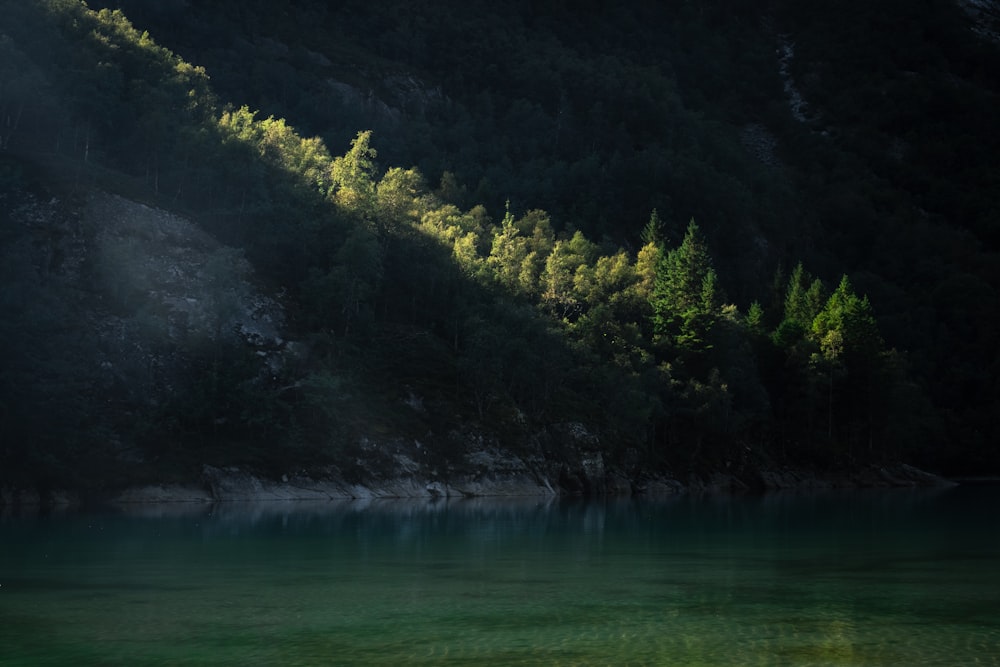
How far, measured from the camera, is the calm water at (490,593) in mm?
25219

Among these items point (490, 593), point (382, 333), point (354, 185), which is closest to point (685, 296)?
point (354, 185)

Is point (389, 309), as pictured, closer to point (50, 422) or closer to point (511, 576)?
point (50, 422)

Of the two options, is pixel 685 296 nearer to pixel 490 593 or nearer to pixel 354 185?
pixel 354 185

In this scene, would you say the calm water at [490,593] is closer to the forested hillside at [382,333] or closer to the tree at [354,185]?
the forested hillside at [382,333]

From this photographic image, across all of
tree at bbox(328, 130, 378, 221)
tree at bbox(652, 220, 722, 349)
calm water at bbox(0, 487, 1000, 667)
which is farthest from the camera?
tree at bbox(652, 220, 722, 349)

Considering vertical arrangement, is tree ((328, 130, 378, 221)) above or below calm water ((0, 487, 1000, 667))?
above

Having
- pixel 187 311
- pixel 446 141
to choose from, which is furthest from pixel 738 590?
pixel 446 141

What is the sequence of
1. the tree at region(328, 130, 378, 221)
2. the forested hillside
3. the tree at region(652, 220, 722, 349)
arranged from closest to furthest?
the forested hillside, the tree at region(328, 130, 378, 221), the tree at region(652, 220, 722, 349)

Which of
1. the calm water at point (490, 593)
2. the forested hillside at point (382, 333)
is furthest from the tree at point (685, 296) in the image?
the calm water at point (490, 593)

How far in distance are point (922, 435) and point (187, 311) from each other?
319ft

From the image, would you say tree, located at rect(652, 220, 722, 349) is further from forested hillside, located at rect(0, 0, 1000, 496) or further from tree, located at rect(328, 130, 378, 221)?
tree, located at rect(328, 130, 378, 221)

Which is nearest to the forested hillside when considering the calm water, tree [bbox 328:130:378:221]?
tree [bbox 328:130:378:221]

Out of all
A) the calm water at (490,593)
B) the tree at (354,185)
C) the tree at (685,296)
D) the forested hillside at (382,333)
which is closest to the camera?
the calm water at (490,593)

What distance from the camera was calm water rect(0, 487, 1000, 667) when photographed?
25.2 metres
